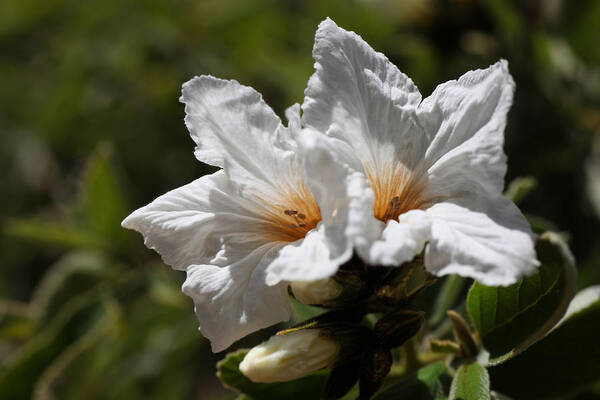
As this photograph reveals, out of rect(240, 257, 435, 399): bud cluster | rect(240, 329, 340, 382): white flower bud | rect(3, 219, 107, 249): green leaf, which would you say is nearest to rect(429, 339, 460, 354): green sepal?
rect(240, 257, 435, 399): bud cluster

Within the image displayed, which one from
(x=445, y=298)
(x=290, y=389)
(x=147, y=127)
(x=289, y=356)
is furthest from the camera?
(x=147, y=127)

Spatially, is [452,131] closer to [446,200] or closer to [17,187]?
[446,200]

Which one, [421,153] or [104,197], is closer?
[421,153]

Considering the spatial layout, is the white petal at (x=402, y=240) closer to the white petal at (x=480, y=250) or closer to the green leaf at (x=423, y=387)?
the white petal at (x=480, y=250)

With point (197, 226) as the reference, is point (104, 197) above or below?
below

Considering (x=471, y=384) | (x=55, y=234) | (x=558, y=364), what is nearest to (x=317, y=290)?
(x=471, y=384)

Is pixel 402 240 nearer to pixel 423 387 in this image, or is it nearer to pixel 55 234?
pixel 423 387
